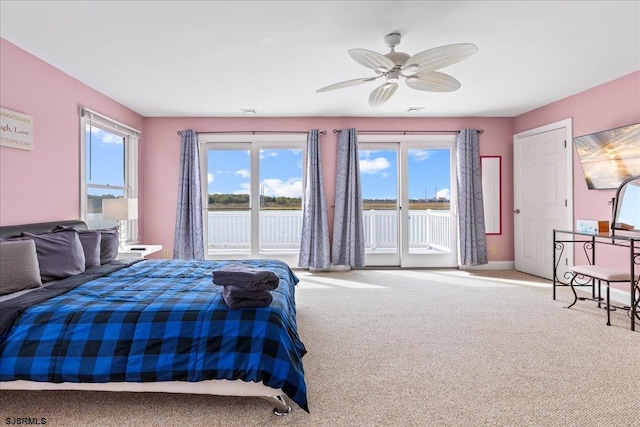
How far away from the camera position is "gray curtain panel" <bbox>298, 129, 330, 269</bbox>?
5.41 meters

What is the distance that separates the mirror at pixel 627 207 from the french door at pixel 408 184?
2.26 meters

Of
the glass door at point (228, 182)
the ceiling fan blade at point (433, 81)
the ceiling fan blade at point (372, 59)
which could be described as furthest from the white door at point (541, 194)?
the glass door at point (228, 182)

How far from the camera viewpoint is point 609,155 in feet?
12.7

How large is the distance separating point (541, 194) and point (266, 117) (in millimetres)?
4517

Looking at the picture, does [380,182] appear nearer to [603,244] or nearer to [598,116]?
[598,116]

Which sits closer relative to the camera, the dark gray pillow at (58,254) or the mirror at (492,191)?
the dark gray pillow at (58,254)

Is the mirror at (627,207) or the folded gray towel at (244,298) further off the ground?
the mirror at (627,207)

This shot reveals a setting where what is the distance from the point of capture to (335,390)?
80.6 inches

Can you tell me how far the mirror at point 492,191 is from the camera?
567 cm

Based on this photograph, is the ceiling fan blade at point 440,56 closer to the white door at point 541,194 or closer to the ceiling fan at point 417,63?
the ceiling fan at point 417,63

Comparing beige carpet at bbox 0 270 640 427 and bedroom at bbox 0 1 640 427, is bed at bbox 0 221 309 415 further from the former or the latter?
bedroom at bbox 0 1 640 427

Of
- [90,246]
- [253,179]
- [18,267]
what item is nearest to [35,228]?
[90,246]

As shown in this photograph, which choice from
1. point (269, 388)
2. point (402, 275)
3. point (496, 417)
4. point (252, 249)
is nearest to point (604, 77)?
point (402, 275)

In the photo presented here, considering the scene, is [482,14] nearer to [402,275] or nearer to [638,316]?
[638,316]
